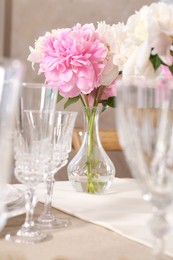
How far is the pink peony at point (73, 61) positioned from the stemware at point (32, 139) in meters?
0.24

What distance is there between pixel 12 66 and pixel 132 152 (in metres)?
0.16

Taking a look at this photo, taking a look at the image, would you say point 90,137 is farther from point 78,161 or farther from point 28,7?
point 28,7

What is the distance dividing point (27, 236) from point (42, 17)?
8.27 feet

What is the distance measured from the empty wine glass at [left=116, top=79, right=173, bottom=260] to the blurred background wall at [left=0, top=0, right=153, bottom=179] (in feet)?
8.14

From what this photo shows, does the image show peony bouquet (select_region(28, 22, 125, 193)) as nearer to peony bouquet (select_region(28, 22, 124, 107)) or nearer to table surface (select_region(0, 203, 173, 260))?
peony bouquet (select_region(28, 22, 124, 107))

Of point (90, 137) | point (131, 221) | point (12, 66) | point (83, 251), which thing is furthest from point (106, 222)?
point (12, 66)

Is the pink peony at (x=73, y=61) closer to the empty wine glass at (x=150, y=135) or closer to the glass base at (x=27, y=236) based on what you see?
the glass base at (x=27, y=236)

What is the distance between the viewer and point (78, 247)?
2.60ft

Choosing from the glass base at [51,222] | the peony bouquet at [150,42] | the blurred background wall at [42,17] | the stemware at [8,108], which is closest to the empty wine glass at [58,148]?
the glass base at [51,222]

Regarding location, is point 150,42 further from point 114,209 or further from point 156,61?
point 114,209

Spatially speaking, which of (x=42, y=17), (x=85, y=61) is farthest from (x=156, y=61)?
(x=42, y=17)

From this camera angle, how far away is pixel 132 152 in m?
0.64

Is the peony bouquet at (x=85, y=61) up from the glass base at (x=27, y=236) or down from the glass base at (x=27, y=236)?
up

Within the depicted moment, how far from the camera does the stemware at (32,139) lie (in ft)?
2.77
